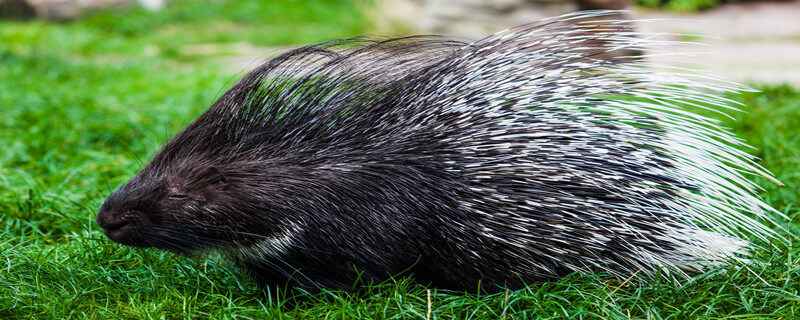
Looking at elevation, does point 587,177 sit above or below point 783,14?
above

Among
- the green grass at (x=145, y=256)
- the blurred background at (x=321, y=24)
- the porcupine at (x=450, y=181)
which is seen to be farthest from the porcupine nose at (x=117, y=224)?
the blurred background at (x=321, y=24)

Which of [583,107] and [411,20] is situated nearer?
[583,107]

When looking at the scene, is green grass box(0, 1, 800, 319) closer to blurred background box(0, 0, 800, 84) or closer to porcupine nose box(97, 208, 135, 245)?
porcupine nose box(97, 208, 135, 245)

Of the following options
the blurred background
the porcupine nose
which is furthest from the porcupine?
the blurred background

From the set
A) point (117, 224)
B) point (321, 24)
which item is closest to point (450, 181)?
point (117, 224)

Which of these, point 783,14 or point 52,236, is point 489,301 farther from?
point 783,14

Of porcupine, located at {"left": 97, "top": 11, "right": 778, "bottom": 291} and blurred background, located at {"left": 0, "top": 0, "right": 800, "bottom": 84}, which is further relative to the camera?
blurred background, located at {"left": 0, "top": 0, "right": 800, "bottom": 84}

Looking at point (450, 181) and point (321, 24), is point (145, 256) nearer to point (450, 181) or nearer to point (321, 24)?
point (450, 181)

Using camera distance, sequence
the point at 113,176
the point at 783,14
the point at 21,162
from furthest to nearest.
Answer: the point at 783,14, the point at 21,162, the point at 113,176

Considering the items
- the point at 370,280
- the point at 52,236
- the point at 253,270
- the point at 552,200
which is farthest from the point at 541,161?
the point at 52,236
